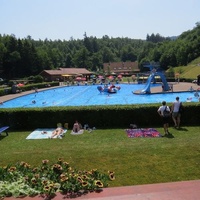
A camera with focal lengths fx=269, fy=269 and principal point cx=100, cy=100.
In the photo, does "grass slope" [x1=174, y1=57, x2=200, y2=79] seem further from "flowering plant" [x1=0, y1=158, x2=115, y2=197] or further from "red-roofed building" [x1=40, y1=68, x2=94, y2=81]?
"flowering plant" [x1=0, y1=158, x2=115, y2=197]

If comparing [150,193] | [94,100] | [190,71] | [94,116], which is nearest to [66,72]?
[190,71]

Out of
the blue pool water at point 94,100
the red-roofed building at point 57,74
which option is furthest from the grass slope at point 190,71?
the red-roofed building at point 57,74

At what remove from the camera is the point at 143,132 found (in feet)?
43.1

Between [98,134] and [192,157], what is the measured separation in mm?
6004

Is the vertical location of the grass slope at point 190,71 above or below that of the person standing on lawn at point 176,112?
below

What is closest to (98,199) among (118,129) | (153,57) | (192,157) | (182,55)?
(192,157)

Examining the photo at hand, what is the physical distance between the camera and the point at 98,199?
4.64 metres

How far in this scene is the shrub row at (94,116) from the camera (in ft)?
48.0

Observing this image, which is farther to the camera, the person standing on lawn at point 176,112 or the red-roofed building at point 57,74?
the red-roofed building at point 57,74

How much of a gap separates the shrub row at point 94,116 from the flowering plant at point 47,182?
8884 mm

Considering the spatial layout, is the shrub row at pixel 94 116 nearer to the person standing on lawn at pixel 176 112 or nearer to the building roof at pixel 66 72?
the person standing on lawn at pixel 176 112

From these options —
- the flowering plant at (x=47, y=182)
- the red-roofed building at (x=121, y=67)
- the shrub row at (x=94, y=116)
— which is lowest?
the red-roofed building at (x=121, y=67)

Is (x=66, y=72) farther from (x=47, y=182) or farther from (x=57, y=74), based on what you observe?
(x=47, y=182)

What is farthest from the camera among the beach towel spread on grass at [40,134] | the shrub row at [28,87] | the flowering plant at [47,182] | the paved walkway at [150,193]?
the shrub row at [28,87]
